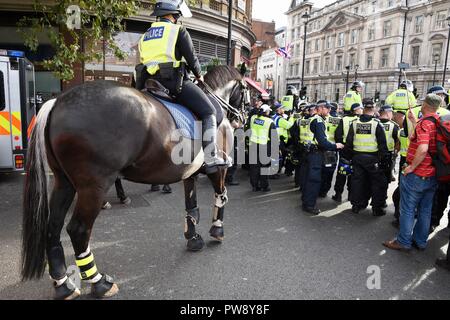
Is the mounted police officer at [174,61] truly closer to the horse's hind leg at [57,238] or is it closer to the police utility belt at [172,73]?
the police utility belt at [172,73]

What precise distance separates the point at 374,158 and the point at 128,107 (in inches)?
188

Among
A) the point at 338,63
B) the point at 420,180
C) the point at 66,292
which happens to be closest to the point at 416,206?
the point at 420,180

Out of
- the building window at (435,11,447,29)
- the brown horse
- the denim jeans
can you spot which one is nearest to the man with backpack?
the denim jeans

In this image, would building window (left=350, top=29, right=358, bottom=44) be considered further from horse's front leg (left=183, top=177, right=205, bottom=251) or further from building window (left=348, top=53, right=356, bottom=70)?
horse's front leg (left=183, top=177, right=205, bottom=251)

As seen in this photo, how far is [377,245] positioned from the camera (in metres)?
4.88

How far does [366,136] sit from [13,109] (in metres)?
7.54

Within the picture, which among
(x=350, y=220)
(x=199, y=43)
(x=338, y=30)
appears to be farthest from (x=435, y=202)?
(x=338, y=30)

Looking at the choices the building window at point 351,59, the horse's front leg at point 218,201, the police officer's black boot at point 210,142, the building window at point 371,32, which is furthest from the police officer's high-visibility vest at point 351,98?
the building window at point 351,59

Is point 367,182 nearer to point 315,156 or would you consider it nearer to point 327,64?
point 315,156

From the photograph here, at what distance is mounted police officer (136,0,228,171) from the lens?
12.3 ft

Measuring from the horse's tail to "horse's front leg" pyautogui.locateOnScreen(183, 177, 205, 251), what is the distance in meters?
1.79

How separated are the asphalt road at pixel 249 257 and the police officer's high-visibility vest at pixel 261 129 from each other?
2.01 m

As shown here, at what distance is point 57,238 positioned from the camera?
11.0ft
